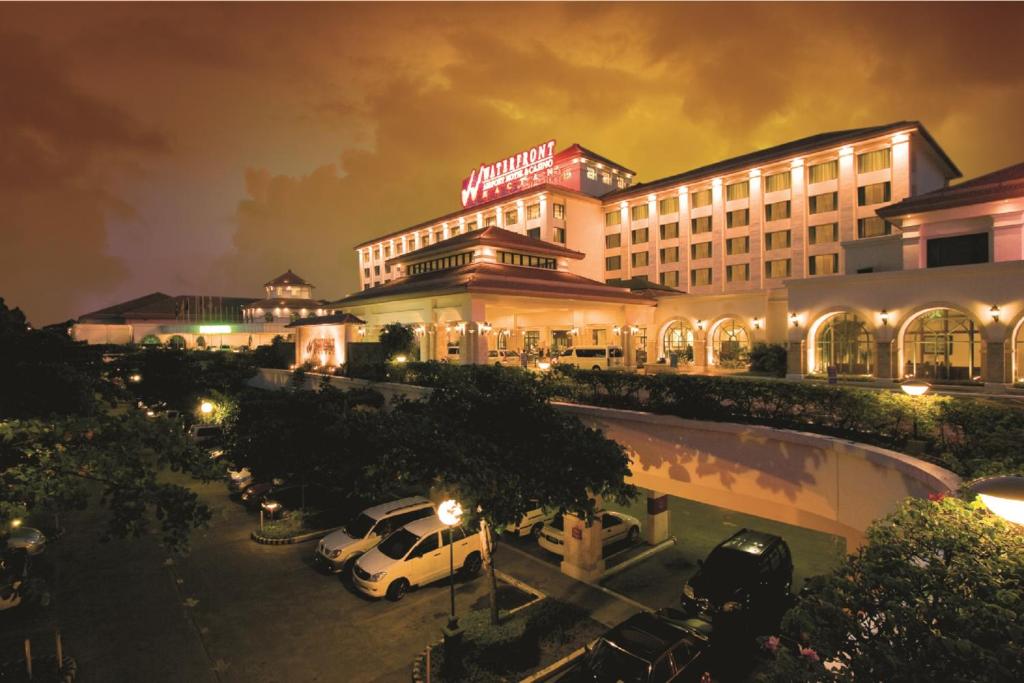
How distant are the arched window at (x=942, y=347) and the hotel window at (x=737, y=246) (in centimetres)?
2405

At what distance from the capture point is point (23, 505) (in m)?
5.93

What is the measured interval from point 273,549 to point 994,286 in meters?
31.0

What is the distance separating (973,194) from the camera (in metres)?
26.1

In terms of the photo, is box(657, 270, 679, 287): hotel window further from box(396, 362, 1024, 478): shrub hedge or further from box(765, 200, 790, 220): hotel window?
box(396, 362, 1024, 478): shrub hedge

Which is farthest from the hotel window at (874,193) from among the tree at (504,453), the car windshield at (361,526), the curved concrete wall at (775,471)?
the car windshield at (361,526)

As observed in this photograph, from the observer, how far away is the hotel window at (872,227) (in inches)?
1662

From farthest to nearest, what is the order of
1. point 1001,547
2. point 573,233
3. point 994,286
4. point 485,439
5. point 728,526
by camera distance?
1. point 573,233
2. point 994,286
3. point 728,526
4. point 485,439
5. point 1001,547

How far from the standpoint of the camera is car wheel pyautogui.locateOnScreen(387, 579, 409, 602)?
14.4m

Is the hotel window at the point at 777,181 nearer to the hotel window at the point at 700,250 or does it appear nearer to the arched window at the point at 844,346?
the hotel window at the point at 700,250

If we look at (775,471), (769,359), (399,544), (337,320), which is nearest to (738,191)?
(769,359)

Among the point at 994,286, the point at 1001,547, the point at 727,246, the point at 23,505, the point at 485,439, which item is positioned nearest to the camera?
the point at 1001,547

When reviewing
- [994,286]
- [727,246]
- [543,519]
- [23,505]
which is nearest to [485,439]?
[23,505]

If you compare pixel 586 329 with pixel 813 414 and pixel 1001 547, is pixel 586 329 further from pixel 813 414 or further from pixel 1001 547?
pixel 1001 547

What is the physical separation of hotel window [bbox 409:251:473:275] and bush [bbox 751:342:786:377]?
67.5 ft
